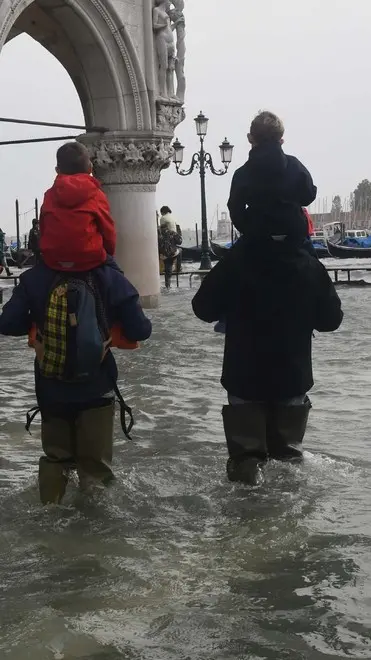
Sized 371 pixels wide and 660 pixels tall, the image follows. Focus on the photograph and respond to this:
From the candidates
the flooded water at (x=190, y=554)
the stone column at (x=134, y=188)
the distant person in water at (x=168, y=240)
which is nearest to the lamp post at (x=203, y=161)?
the distant person in water at (x=168, y=240)

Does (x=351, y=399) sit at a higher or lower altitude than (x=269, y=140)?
lower

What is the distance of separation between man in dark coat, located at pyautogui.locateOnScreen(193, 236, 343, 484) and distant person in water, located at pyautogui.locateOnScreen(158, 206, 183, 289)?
16077 millimetres

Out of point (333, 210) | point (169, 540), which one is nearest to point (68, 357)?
point (169, 540)

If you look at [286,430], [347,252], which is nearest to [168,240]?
[286,430]

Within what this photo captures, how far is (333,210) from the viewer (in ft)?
574

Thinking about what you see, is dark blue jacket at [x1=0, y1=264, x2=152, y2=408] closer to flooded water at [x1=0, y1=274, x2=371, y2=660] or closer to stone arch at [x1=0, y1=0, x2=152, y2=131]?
flooded water at [x1=0, y1=274, x2=371, y2=660]

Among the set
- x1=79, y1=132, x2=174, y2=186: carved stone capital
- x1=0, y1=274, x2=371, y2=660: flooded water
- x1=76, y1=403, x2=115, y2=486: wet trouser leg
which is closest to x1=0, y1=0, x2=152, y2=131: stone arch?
x1=79, y1=132, x2=174, y2=186: carved stone capital

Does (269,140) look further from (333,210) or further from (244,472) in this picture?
(333,210)

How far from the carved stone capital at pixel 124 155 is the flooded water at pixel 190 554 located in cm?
843

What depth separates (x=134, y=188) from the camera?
15.3m

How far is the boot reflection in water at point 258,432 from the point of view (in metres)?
4.98

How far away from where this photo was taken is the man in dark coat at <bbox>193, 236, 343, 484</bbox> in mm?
4883

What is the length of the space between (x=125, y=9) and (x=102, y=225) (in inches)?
421

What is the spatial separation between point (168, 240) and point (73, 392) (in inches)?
652
